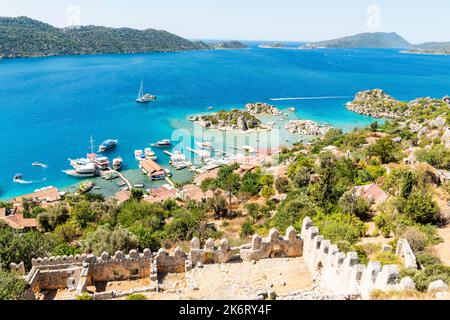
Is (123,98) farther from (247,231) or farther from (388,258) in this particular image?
(388,258)

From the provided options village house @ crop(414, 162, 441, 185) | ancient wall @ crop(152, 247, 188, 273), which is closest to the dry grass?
ancient wall @ crop(152, 247, 188, 273)

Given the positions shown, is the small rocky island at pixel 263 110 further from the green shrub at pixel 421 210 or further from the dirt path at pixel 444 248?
the dirt path at pixel 444 248

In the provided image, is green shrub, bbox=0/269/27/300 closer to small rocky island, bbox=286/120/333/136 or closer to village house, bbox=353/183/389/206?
village house, bbox=353/183/389/206

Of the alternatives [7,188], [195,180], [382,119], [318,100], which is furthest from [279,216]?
[318,100]

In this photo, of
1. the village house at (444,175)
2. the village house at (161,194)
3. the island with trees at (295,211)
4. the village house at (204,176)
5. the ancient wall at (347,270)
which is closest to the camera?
the ancient wall at (347,270)

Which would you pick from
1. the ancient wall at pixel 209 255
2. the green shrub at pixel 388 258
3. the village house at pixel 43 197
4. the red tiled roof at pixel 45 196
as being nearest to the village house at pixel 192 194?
the village house at pixel 43 197

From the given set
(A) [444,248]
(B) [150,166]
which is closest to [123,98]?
(B) [150,166]
